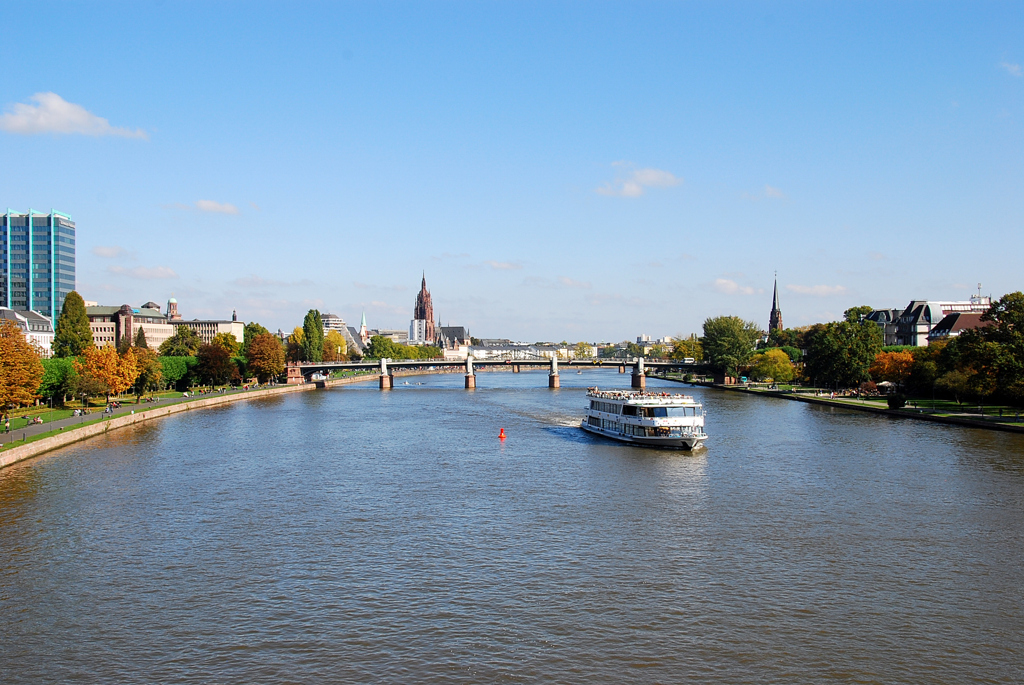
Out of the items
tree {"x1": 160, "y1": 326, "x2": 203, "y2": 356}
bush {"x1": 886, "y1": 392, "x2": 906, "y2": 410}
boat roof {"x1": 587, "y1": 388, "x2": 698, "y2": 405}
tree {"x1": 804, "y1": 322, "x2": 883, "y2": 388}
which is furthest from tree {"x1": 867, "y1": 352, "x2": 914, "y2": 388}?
tree {"x1": 160, "y1": 326, "x2": 203, "y2": 356}

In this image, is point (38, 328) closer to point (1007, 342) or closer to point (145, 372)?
point (145, 372)

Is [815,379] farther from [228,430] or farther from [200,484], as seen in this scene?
[200,484]

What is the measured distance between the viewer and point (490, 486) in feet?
138

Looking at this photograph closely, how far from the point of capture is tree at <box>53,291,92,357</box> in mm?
105881

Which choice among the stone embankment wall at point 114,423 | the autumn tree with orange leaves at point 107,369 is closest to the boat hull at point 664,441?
the stone embankment wall at point 114,423

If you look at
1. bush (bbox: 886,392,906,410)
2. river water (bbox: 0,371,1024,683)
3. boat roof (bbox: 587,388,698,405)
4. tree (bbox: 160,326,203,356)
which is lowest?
river water (bbox: 0,371,1024,683)

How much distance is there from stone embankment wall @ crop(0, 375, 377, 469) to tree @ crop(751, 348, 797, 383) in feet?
239

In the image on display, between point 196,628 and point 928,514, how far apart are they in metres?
28.7

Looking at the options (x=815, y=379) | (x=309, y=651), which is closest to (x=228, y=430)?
(x=309, y=651)

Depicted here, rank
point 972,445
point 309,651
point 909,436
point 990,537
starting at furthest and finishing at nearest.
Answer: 1. point 909,436
2. point 972,445
3. point 990,537
4. point 309,651

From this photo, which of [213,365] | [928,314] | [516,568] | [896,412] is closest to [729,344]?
[928,314]

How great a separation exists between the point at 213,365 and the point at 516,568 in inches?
3926

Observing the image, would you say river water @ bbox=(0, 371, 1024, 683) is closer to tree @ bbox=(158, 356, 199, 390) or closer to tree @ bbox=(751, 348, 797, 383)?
tree @ bbox=(158, 356, 199, 390)

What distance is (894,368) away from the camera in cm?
9044
